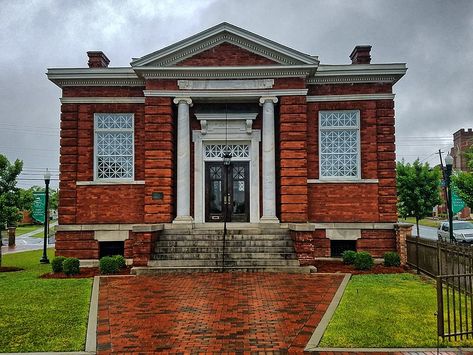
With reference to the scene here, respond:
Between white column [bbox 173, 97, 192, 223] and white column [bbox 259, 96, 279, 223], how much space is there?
280cm

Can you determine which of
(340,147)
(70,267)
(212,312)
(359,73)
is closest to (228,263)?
(70,267)

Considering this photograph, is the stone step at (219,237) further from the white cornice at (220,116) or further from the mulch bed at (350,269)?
the white cornice at (220,116)

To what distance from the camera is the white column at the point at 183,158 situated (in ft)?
51.8

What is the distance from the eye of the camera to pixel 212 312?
27.0 ft

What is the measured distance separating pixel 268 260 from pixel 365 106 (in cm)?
730

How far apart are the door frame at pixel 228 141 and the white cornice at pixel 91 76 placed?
10.5 ft

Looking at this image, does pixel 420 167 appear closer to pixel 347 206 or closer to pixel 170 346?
pixel 347 206

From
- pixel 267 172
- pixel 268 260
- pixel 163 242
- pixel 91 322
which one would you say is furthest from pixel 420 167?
pixel 91 322

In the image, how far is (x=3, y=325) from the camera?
760 centimetres

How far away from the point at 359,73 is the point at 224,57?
16.9 ft

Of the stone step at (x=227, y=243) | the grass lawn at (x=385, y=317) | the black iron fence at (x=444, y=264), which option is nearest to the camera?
the grass lawn at (x=385, y=317)

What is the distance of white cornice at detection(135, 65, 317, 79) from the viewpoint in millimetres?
15578

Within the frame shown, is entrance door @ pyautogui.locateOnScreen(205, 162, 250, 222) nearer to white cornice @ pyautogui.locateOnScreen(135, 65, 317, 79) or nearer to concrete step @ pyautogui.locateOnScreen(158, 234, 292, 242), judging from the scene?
concrete step @ pyautogui.locateOnScreen(158, 234, 292, 242)

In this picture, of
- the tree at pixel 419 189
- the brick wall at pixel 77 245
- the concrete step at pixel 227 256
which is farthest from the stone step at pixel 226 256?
the tree at pixel 419 189
